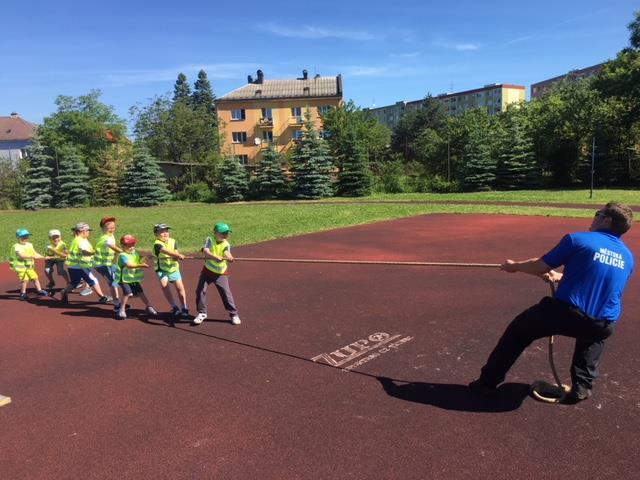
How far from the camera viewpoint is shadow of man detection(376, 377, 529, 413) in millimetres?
4605

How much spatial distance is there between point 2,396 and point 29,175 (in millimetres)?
42231

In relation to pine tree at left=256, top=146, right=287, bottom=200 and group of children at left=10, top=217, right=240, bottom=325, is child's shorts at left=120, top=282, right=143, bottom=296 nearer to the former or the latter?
group of children at left=10, top=217, right=240, bottom=325

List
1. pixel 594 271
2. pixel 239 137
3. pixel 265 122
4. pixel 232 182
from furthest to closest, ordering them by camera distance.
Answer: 1. pixel 239 137
2. pixel 265 122
3. pixel 232 182
4. pixel 594 271

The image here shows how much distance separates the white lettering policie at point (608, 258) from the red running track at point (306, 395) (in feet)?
4.33

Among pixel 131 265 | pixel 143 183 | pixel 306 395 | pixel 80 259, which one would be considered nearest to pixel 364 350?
pixel 306 395

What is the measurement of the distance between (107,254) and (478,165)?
106ft

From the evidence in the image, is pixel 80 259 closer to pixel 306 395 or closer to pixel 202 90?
pixel 306 395

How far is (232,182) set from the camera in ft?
128

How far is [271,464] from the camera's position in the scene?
150 inches

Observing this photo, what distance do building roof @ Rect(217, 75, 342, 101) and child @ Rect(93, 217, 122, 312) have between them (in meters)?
53.4

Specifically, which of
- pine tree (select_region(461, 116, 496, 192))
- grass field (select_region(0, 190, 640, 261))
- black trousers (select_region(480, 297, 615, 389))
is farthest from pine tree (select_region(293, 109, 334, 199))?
black trousers (select_region(480, 297, 615, 389))

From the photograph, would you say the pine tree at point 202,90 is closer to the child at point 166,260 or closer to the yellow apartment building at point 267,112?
the yellow apartment building at point 267,112

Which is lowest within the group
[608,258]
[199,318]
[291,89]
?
[199,318]

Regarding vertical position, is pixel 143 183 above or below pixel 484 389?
above
